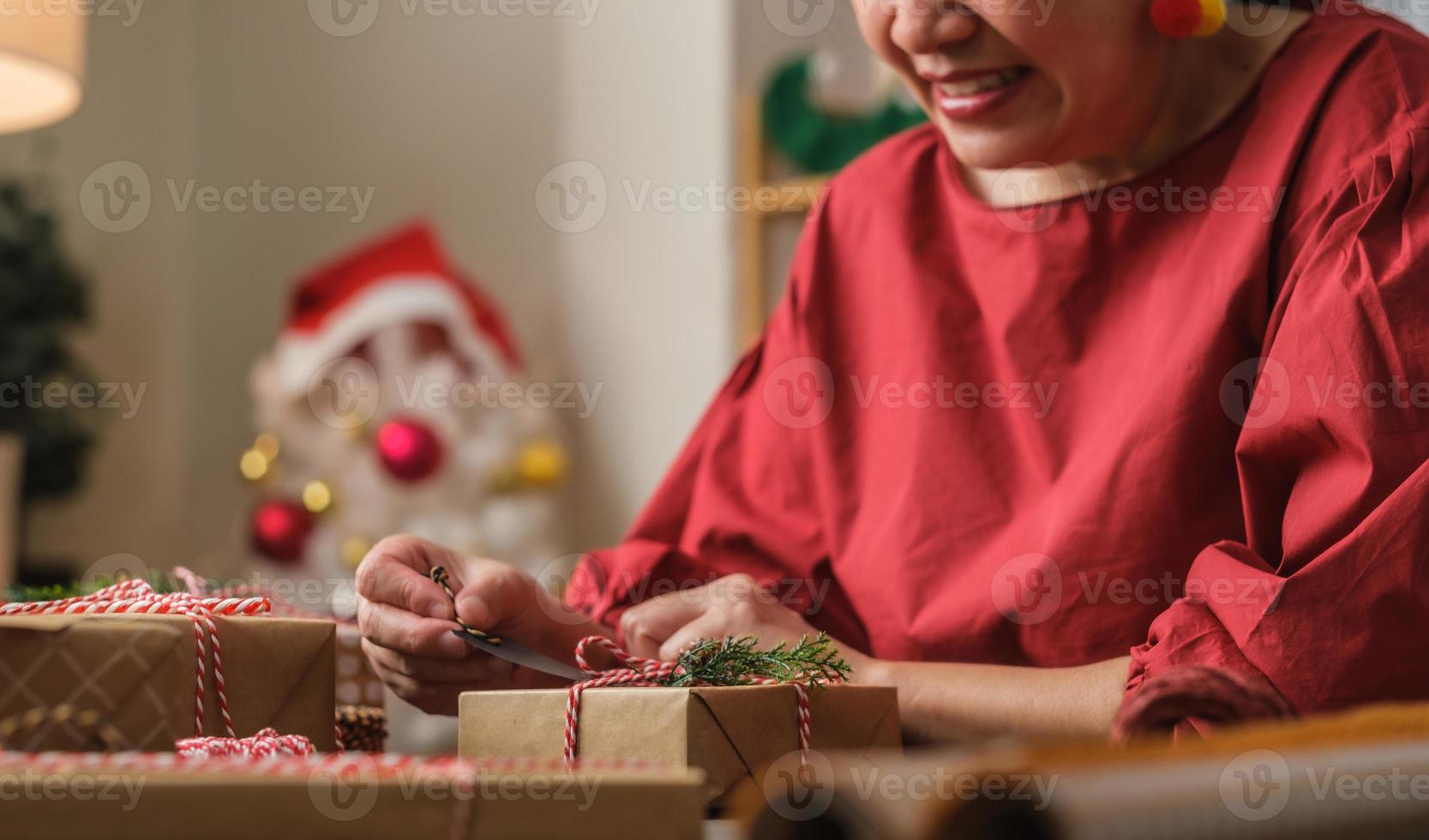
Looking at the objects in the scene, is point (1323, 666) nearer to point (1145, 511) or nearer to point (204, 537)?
point (1145, 511)

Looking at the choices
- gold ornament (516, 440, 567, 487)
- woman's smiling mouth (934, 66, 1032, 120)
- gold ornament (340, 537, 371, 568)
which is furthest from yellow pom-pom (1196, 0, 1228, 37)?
gold ornament (340, 537, 371, 568)

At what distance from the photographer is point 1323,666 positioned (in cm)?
69

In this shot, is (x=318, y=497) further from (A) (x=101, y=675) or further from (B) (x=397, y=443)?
(A) (x=101, y=675)

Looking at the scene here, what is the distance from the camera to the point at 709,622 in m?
0.86

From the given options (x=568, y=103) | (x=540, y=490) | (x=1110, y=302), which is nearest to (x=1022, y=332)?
(x=1110, y=302)

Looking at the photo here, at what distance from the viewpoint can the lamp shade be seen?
4.81 feet

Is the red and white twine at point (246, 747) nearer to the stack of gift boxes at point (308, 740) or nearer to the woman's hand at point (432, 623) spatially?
the stack of gift boxes at point (308, 740)

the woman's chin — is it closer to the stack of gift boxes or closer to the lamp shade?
the stack of gift boxes

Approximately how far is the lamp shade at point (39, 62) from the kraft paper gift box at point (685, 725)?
119cm

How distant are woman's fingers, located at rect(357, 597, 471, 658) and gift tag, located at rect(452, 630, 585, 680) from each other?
1 cm

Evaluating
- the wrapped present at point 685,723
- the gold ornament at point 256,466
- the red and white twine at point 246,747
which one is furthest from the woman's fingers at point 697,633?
the gold ornament at point 256,466

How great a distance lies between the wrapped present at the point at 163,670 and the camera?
1.56 feet

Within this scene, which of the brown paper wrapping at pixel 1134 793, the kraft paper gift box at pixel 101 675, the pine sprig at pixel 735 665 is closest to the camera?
the brown paper wrapping at pixel 1134 793

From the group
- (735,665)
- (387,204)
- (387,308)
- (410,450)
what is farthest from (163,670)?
(387,204)
